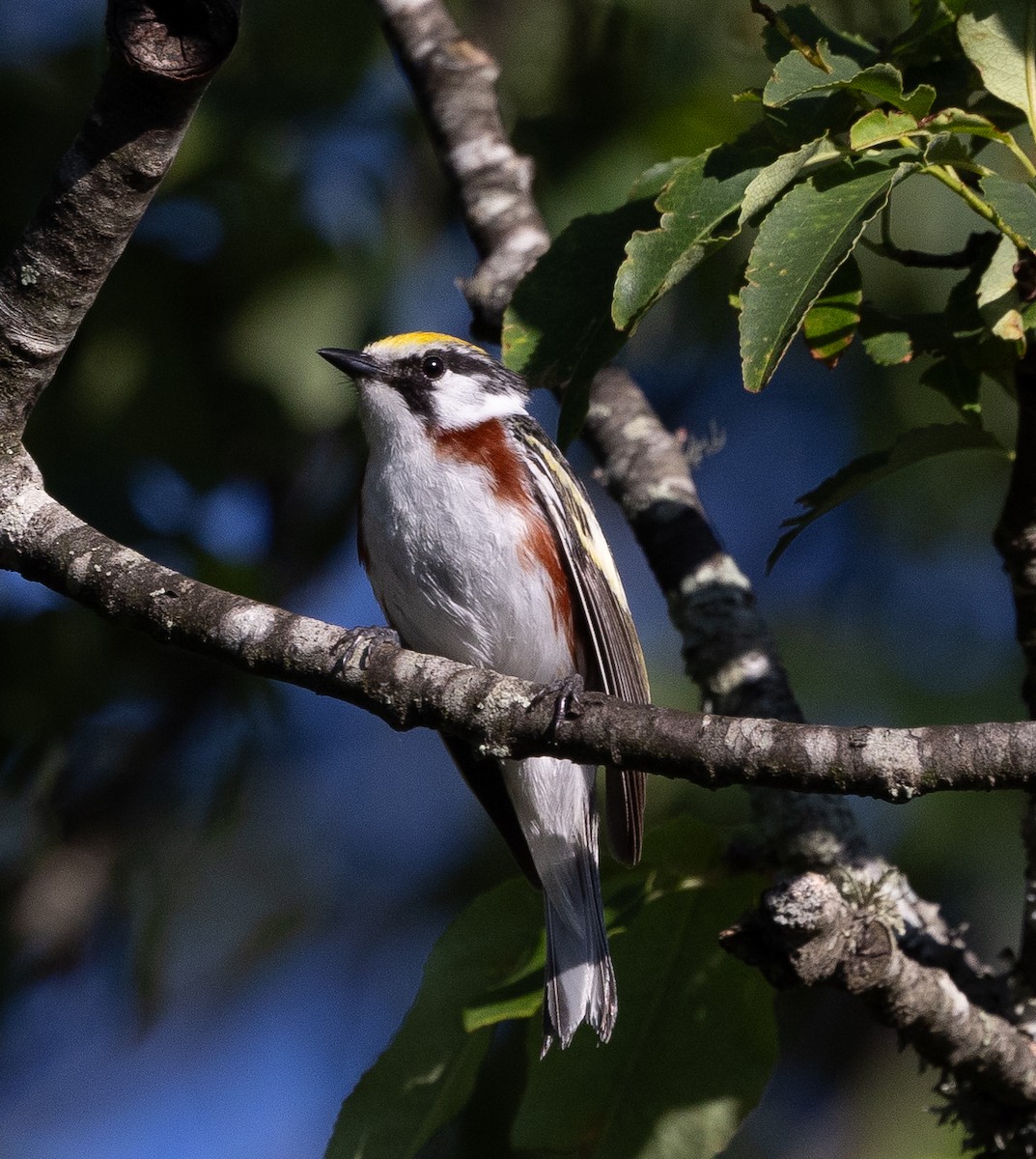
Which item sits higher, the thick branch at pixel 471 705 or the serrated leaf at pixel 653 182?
the serrated leaf at pixel 653 182

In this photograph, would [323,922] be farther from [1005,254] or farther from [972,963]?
[1005,254]

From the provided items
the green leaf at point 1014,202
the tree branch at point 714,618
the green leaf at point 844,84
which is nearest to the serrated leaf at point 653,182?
the green leaf at point 844,84

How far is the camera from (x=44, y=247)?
2643 millimetres

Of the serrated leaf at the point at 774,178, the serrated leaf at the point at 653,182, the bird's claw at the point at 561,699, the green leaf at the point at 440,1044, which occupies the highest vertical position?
the serrated leaf at the point at 774,178

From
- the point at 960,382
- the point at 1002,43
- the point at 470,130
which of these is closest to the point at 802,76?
the point at 1002,43

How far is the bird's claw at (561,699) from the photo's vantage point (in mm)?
2373

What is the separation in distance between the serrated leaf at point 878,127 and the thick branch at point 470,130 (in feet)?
6.55

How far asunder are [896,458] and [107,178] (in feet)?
5.86

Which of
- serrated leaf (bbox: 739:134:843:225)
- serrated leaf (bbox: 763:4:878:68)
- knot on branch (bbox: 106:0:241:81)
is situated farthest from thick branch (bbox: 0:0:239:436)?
serrated leaf (bbox: 763:4:878:68)

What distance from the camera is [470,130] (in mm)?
4512

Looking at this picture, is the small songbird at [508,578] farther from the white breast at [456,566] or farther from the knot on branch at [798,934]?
the knot on branch at [798,934]

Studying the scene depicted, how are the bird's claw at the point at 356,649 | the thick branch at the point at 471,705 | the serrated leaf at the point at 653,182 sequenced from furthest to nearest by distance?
1. the serrated leaf at the point at 653,182
2. the bird's claw at the point at 356,649
3. the thick branch at the point at 471,705

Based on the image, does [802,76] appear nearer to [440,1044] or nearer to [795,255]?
[795,255]

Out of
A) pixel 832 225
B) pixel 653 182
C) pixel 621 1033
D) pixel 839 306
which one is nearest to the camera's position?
pixel 832 225
